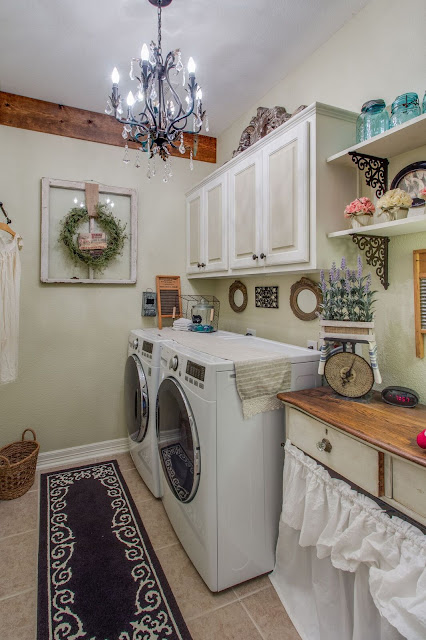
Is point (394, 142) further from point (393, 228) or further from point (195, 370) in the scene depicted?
point (195, 370)

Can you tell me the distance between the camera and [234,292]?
2.97 m

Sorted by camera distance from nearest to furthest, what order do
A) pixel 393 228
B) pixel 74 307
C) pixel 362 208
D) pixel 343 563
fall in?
pixel 343 563, pixel 393 228, pixel 362 208, pixel 74 307

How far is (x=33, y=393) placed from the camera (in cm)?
270

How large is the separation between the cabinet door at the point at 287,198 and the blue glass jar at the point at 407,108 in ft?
1.33

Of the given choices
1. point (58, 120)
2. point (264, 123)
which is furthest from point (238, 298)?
point (58, 120)

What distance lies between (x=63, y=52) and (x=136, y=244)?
1318 millimetres

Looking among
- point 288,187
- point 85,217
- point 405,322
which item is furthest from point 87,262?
point 405,322

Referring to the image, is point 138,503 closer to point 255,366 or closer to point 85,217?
point 255,366

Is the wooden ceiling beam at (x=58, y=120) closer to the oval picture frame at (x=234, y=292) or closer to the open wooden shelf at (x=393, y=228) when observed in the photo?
the oval picture frame at (x=234, y=292)

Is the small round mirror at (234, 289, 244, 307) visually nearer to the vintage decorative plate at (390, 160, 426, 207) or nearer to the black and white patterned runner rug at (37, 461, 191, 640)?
the vintage decorative plate at (390, 160, 426, 207)

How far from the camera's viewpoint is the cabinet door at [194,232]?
9.30ft

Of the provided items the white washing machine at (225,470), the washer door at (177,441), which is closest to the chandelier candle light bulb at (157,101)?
the white washing machine at (225,470)

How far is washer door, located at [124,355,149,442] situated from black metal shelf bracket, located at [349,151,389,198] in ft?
5.55

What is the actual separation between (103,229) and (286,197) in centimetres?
161
